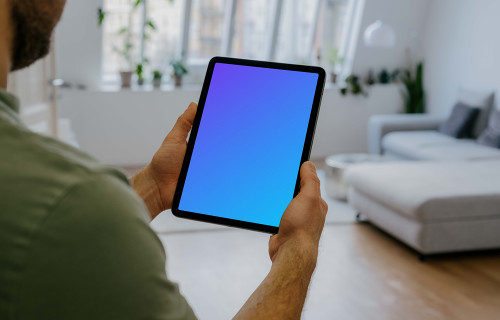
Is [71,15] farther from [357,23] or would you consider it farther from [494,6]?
[494,6]

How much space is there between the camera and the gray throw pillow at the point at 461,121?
611 centimetres

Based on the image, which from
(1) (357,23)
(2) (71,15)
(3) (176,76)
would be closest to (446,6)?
(1) (357,23)

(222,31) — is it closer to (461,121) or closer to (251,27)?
(251,27)

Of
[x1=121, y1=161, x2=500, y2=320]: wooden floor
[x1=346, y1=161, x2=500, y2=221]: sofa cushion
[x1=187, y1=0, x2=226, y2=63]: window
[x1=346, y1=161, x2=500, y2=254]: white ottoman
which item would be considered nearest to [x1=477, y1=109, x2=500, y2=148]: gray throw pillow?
[x1=346, y1=161, x2=500, y2=221]: sofa cushion

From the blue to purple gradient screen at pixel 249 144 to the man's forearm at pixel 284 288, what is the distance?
0.76 feet

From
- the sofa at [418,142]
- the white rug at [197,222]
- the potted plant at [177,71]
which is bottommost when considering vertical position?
the white rug at [197,222]

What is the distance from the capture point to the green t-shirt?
472 millimetres

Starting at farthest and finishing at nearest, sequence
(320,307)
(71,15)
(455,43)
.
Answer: (455,43) → (71,15) → (320,307)

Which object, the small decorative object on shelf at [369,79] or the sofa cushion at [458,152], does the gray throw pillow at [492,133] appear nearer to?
the sofa cushion at [458,152]

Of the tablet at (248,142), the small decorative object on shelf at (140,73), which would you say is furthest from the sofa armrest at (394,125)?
the tablet at (248,142)

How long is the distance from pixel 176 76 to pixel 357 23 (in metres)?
2.27

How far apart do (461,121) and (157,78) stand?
312cm

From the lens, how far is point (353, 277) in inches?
147

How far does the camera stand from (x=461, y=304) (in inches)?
135
